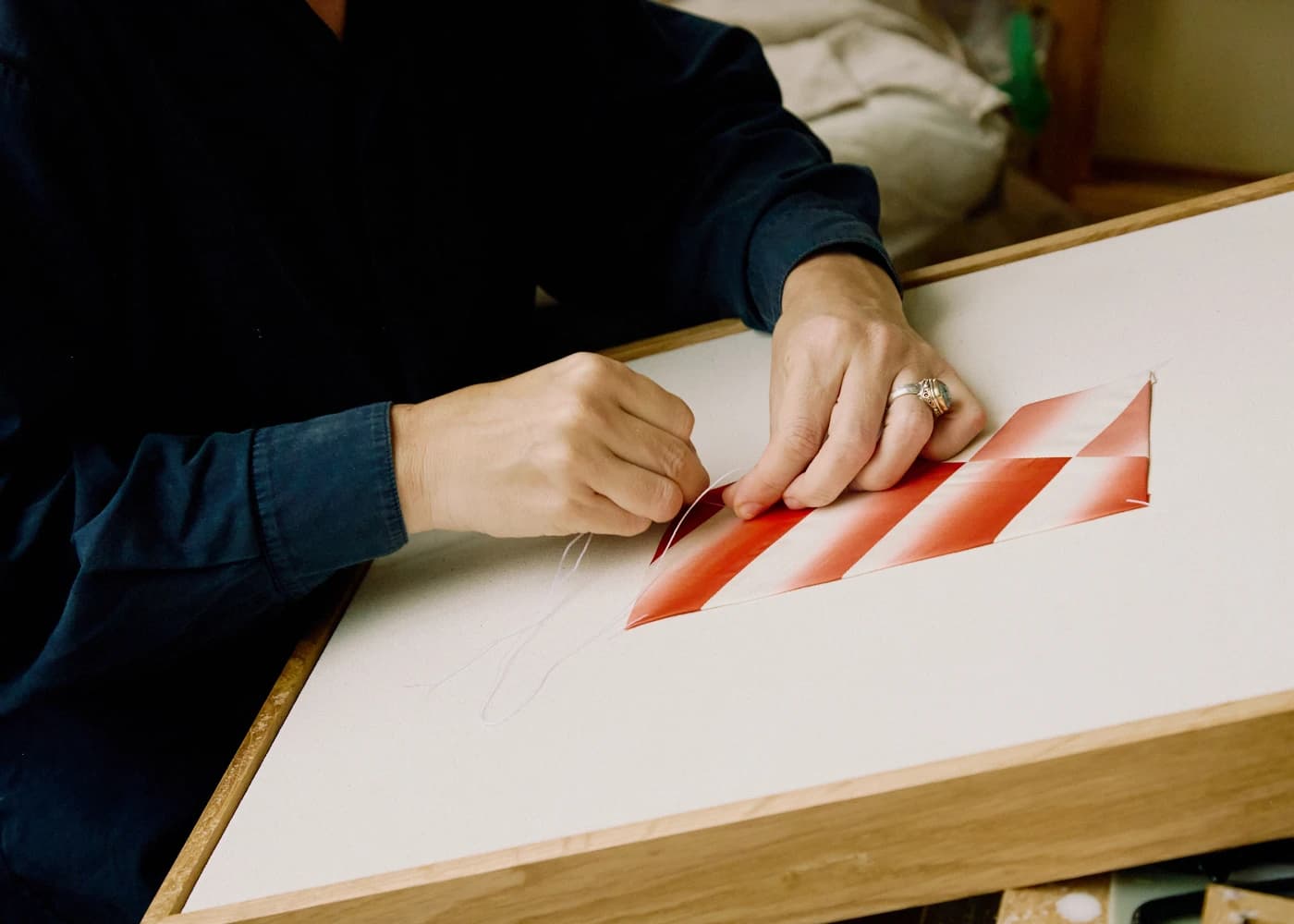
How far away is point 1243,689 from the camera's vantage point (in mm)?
469

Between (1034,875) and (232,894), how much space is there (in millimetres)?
397

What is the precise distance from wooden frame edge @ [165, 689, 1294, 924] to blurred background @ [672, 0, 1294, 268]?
1260 mm

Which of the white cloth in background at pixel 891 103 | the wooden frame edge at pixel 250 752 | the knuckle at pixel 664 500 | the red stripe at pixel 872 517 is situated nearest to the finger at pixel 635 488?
the knuckle at pixel 664 500

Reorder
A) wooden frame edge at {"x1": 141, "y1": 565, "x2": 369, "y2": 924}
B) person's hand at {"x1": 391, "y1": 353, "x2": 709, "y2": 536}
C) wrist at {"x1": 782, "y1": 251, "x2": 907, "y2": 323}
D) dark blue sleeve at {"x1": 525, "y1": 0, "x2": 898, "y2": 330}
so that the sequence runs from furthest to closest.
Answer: dark blue sleeve at {"x1": 525, "y1": 0, "x2": 898, "y2": 330}
wrist at {"x1": 782, "y1": 251, "x2": 907, "y2": 323}
person's hand at {"x1": 391, "y1": 353, "x2": 709, "y2": 536}
wooden frame edge at {"x1": 141, "y1": 565, "x2": 369, "y2": 924}

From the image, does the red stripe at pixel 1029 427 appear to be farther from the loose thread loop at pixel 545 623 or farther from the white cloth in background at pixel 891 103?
the white cloth in background at pixel 891 103

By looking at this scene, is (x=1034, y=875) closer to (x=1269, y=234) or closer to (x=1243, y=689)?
(x=1243, y=689)

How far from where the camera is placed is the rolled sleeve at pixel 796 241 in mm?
873

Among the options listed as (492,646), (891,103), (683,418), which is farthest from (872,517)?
(891,103)

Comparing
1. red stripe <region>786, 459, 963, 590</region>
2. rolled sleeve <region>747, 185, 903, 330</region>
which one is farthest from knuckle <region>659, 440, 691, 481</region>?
rolled sleeve <region>747, 185, 903, 330</region>

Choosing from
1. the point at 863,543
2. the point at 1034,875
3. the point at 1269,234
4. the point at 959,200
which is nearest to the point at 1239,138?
the point at 959,200

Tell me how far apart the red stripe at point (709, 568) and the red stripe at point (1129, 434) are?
0.59 ft

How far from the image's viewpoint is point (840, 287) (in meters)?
0.82

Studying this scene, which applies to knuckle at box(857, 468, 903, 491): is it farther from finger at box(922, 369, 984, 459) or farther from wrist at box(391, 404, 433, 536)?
wrist at box(391, 404, 433, 536)

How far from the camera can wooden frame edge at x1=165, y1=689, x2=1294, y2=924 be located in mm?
471
